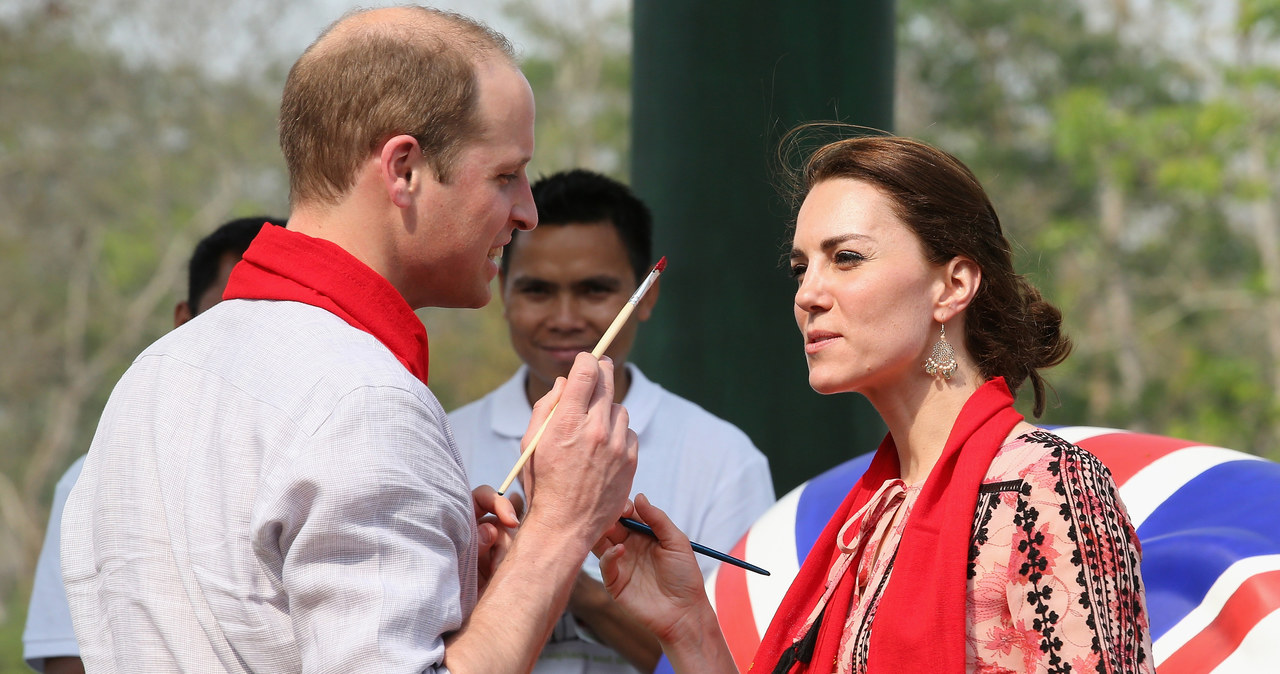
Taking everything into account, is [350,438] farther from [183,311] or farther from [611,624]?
[183,311]

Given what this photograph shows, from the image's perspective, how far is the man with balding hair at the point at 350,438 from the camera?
1443 mm

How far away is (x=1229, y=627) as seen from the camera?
6.66 ft

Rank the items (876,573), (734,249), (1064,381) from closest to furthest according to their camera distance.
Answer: (876,573) < (734,249) < (1064,381)

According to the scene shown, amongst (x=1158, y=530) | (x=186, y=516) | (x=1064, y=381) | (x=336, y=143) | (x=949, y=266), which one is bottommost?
(x=1064, y=381)

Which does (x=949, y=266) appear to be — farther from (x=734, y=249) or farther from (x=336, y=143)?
(x=734, y=249)

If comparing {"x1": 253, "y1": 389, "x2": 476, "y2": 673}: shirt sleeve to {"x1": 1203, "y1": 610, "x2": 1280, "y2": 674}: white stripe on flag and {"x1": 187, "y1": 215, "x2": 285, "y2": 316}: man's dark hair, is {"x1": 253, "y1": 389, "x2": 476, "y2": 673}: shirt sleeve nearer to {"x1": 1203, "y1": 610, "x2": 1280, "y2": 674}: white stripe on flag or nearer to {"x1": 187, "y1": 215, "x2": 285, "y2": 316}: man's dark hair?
{"x1": 1203, "y1": 610, "x2": 1280, "y2": 674}: white stripe on flag

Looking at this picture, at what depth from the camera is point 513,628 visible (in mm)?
1521

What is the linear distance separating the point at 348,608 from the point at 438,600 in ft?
0.34

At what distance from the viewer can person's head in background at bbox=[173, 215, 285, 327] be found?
324cm

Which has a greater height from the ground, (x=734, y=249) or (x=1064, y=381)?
(x=734, y=249)

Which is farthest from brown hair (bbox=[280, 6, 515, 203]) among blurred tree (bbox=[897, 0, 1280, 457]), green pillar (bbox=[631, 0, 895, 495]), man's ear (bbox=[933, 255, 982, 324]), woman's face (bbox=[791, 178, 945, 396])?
blurred tree (bbox=[897, 0, 1280, 457])

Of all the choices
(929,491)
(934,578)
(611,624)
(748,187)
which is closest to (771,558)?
(611,624)

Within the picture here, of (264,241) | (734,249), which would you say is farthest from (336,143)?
(734,249)

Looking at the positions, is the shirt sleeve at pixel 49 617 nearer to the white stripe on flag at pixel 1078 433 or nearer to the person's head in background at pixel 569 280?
the person's head in background at pixel 569 280
